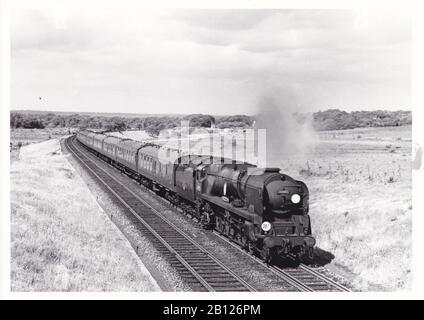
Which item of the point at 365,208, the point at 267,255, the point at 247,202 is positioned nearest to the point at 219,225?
the point at 247,202

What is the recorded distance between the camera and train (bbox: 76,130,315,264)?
1566 cm

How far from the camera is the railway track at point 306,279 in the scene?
14.1m

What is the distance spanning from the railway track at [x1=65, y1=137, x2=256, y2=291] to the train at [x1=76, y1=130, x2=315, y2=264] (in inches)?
52.7

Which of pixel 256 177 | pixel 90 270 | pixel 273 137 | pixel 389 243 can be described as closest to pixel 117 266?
pixel 90 270

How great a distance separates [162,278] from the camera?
15219mm

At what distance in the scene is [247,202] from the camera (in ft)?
54.8

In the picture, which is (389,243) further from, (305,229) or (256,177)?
(256,177)

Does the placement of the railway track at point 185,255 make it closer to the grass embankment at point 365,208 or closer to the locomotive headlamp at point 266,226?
the locomotive headlamp at point 266,226

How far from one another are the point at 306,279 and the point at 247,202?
3.26 metres

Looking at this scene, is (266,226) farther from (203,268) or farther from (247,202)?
(203,268)

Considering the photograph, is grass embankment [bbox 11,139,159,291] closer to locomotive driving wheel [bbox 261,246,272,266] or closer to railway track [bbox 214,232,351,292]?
locomotive driving wheel [bbox 261,246,272,266]

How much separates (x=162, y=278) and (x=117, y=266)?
1.55 metres

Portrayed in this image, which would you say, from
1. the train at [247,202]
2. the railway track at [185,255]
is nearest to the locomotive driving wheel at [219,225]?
the train at [247,202]
